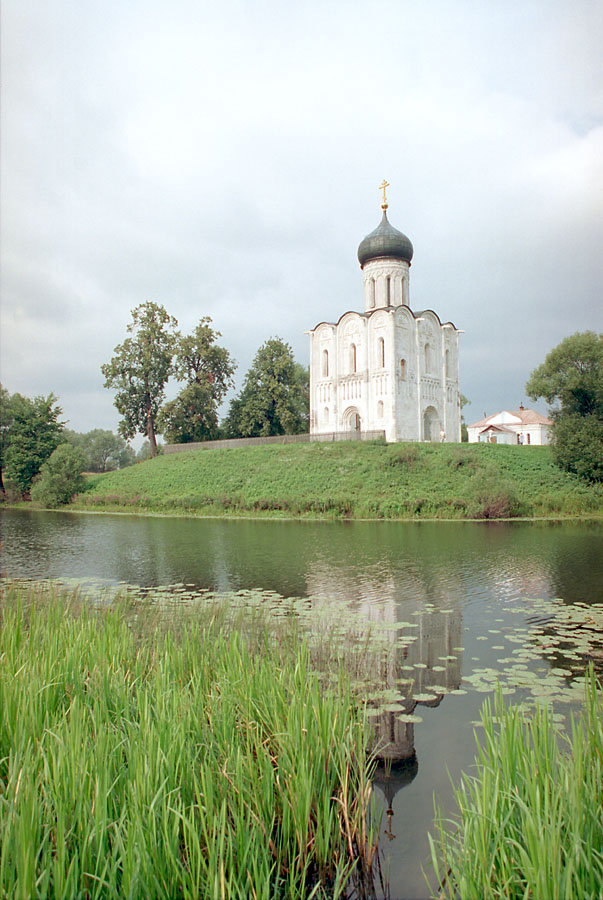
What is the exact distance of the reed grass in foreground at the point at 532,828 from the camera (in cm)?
218

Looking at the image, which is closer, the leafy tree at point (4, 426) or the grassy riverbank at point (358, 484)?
the grassy riverbank at point (358, 484)

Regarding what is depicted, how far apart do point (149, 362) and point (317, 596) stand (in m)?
40.2

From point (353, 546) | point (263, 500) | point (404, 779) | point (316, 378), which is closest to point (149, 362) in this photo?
point (316, 378)

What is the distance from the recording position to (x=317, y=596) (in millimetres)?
9367

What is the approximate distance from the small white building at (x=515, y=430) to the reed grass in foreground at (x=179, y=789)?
54.9m

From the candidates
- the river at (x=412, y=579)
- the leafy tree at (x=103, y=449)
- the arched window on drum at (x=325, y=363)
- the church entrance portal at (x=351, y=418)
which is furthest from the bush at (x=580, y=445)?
the leafy tree at (x=103, y=449)

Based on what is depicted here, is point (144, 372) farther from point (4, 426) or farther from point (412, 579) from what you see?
Answer: point (412, 579)

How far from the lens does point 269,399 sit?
49312 mm

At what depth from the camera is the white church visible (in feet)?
135

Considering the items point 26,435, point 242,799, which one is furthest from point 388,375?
point 242,799

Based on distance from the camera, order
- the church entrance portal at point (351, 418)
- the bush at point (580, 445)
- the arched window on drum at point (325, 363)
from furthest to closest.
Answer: the arched window on drum at point (325, 363) < the church entrance portal at point (351, 418) < the bush at point (580, 445)

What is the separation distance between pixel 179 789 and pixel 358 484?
85.5 feet

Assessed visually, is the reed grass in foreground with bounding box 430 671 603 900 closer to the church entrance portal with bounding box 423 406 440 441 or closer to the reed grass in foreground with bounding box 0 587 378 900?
the reed grass in foreground with bounding box 0 587 378 900

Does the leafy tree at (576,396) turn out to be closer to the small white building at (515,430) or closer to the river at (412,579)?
the river at (412,579)
